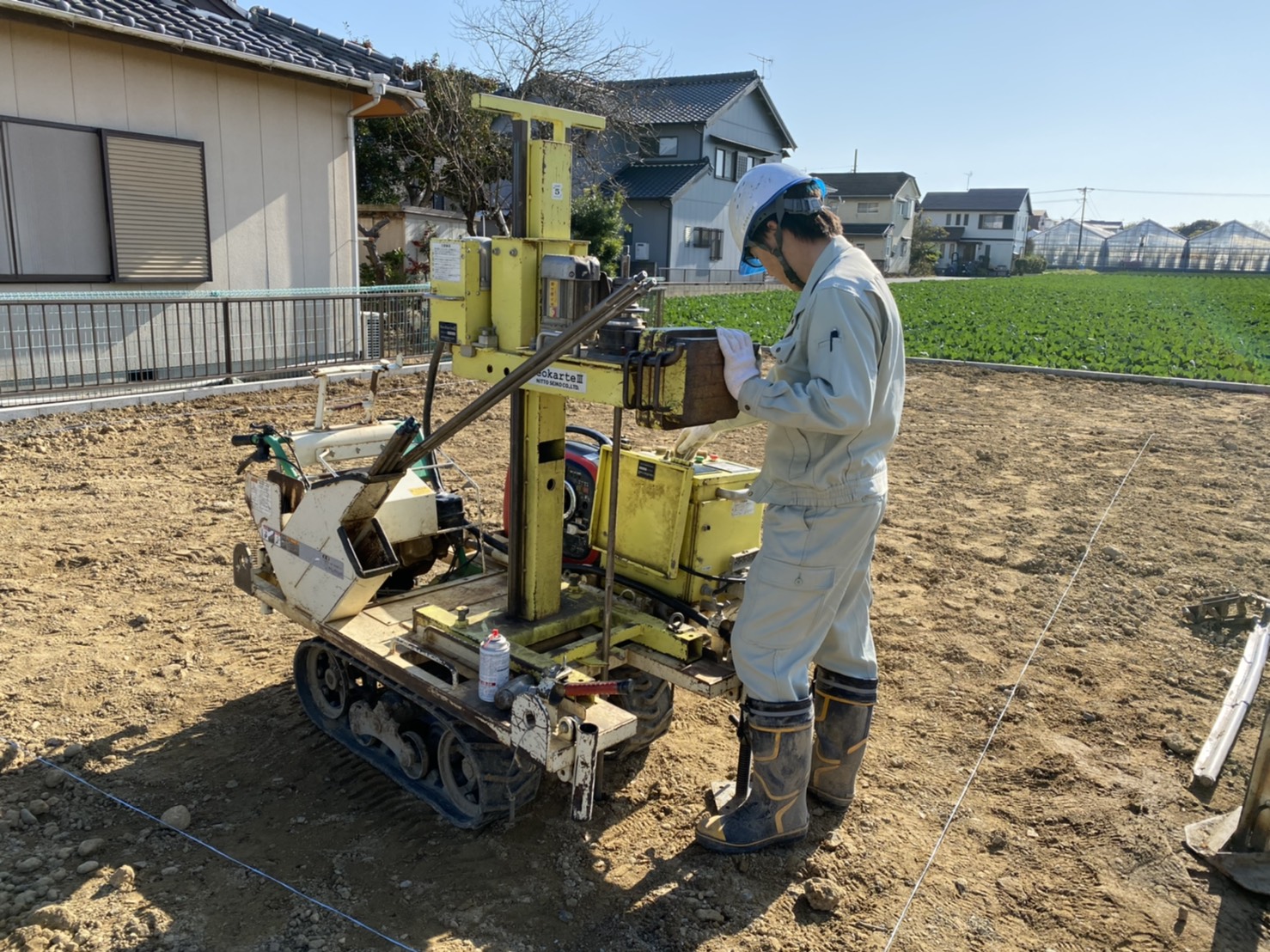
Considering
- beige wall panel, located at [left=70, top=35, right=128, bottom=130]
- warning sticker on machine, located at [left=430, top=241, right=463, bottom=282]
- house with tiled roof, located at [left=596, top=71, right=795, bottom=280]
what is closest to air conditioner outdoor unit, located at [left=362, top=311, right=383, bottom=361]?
beige wall panel, located at [left=70, top=35, right=128, bottom=130]

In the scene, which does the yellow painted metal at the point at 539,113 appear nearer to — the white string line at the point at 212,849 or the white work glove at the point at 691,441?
the white work glove at the point at 691,441

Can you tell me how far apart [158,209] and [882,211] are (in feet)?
182

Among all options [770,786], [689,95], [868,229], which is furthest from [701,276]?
[770,786]

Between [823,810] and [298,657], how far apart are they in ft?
7.37

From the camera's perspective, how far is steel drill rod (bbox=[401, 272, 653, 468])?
8.90ft

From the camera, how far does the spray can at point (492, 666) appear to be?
3.01 metres

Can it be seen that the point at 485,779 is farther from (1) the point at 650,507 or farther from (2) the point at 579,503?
(2) the point at 579,503

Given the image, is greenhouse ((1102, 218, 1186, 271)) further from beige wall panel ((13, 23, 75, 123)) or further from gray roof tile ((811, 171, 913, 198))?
beige wall panel ((13, 23, 75, 123))

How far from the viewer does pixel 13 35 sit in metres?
8.27

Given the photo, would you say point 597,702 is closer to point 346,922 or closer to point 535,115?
point 346,922

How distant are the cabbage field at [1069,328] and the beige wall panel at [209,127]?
27.6ft

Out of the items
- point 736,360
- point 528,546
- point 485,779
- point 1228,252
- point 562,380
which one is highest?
point 1228,252

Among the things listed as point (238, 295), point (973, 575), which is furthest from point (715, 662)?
point (238, 295)

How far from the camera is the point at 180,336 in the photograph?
373 inches
